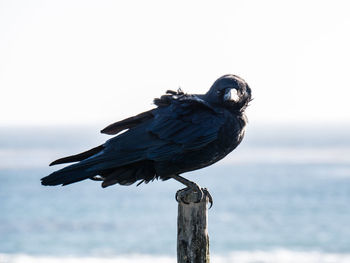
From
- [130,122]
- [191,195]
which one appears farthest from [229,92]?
[191,195]

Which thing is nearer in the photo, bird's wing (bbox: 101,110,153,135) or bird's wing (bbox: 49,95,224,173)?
bird's wing (bbox: 49,95,224,173)

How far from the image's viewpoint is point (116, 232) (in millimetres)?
33719

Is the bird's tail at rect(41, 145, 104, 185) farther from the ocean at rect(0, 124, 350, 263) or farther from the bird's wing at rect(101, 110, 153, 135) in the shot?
the ocean at rect(0, 124, 350, 263)

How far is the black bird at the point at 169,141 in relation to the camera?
5.84 m

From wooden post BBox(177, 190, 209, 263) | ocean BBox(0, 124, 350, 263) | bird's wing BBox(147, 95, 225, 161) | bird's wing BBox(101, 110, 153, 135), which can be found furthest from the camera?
ocean BBox(0, 124, 350, 263)

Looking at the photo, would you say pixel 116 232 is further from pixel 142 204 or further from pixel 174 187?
pixel 174 187

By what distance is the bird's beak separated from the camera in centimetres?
599

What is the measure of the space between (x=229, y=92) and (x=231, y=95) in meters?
0.09

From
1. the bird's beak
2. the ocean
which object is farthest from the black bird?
the ocean

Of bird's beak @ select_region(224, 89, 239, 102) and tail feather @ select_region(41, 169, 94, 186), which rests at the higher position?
bird's beak @ select_region(224, 89, 239, 102)

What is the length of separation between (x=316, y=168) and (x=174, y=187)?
29.7 meters

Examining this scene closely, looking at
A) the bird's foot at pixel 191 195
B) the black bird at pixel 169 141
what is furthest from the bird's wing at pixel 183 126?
the bird's foot at pixel 191 195

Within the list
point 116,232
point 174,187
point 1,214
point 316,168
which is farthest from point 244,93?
point 316,168

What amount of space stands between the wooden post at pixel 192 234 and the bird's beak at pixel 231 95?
3.67ft
